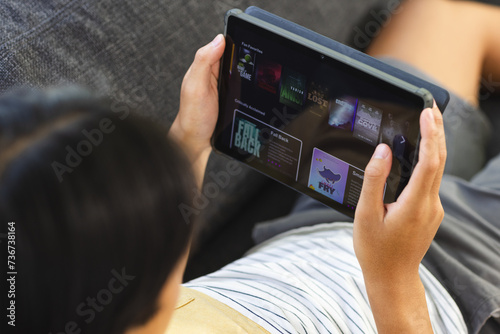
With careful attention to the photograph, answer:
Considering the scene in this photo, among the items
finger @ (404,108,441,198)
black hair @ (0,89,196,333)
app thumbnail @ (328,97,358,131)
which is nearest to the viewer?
black hair @ (0,89,196,333)

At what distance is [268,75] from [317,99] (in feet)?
0.23

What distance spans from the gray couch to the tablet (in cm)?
16

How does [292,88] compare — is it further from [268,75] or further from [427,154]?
[427,154]

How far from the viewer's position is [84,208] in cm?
40

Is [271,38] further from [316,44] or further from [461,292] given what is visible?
[461,292]

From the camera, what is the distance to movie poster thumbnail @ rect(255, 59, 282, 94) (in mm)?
693

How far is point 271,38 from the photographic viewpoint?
2.22 ft

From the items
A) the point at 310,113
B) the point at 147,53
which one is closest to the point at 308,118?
the point at 310,113

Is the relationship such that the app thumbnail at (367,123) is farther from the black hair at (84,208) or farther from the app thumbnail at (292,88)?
the black hair at (84,208)

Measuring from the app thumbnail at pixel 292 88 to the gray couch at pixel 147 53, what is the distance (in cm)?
20

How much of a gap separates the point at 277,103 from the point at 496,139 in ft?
2.19

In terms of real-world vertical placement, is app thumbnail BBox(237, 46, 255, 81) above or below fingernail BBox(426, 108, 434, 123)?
below

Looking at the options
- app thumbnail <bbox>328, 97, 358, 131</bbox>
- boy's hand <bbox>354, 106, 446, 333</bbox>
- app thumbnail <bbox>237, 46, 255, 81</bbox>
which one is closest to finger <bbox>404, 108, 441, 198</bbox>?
boy's hand <bbox>354, 106, 446, 333</bbox>

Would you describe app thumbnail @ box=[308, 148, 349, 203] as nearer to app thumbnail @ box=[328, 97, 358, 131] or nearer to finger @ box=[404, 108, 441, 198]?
A: app thumbnail @ box=[328, 97, 358, 131]
